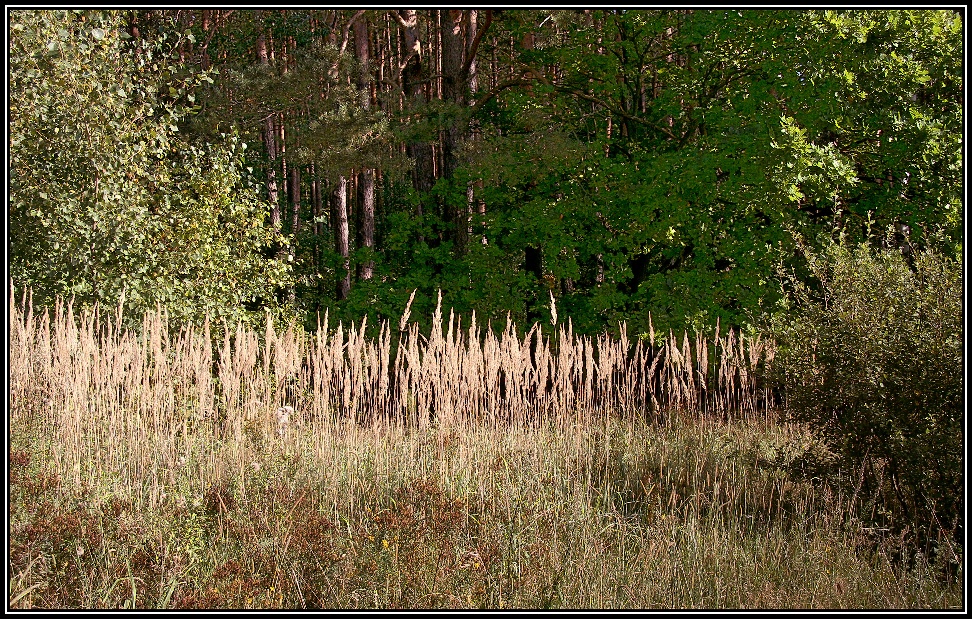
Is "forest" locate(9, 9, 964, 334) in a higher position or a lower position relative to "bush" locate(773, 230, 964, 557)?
higher

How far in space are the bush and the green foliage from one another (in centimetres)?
493

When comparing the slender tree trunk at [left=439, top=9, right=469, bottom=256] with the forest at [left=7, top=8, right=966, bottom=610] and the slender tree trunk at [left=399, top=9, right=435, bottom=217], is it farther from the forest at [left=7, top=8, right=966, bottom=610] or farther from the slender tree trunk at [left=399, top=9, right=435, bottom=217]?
the slender tree trunk at [left=399, top=9, right=435, bottom=217]

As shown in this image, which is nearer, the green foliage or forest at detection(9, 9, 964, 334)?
the green foliage

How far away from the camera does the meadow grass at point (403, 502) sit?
3.45 m

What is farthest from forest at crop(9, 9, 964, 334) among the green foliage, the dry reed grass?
the dry reed grass

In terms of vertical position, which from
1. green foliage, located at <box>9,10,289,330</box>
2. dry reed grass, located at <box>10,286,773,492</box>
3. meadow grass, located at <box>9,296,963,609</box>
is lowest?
meadow grass, located at <box>9,296,963,609</box>

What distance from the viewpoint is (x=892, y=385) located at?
13.6 feet

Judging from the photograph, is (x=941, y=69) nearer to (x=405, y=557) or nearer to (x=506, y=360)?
(x=506, y=360)

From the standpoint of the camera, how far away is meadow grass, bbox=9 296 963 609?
3453 millimetres

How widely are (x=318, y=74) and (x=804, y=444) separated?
31.3 feet

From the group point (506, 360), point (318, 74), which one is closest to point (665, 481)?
point (506, 360)

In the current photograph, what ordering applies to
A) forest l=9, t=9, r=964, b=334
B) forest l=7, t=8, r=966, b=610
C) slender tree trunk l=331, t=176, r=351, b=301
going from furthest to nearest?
slender tree trunk l=331, t=176, r=351, b=301, forest l=9, t=9, r=964, b=334, forest l=7, t=8, r=966, b=610

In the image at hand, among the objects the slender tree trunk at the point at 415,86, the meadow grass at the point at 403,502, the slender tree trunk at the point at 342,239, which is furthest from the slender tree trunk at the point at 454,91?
the meadow grass at the point at 403,502

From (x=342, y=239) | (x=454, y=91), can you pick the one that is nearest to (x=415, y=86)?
(x=454, y=91)
